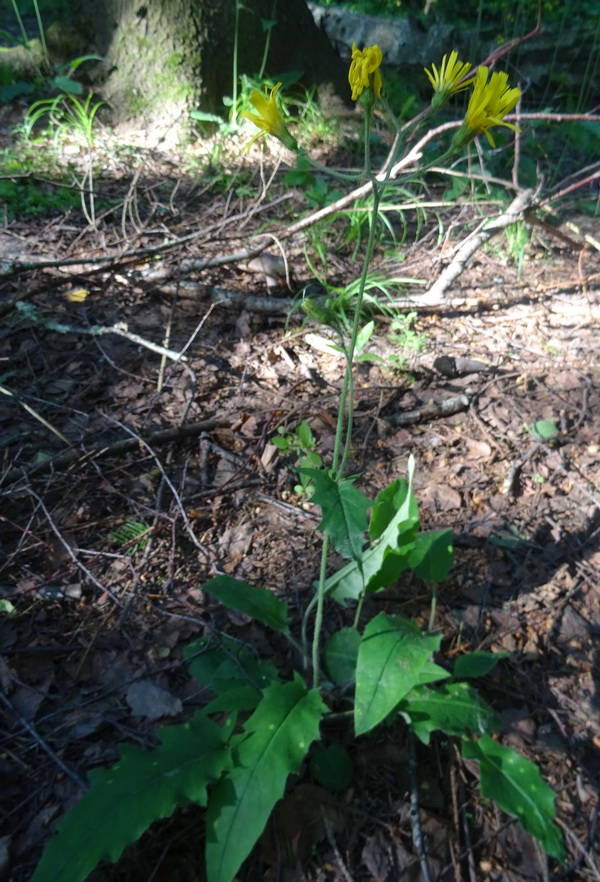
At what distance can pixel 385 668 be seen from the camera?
1.21m

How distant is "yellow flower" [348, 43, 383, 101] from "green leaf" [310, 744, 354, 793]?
1422 millimetres

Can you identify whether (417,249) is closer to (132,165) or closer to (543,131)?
(132,165)

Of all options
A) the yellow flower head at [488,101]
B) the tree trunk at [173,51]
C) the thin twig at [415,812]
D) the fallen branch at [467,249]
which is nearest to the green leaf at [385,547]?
the thin twig at [415,812]

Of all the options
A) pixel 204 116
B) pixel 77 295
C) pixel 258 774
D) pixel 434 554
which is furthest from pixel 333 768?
pixel 204 116

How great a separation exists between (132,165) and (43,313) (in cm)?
183

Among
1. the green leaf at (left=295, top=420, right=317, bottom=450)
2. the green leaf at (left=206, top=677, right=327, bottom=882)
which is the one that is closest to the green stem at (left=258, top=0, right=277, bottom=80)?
the green leaf at (left=295, top=420, right=317, bottom=450)

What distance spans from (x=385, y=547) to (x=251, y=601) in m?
0.39

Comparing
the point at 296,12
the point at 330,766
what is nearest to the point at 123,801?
the point at 330,766

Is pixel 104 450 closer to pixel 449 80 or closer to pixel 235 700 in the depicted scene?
pixel 235 700

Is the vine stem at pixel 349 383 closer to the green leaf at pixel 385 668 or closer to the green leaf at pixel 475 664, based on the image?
the green leaf at pixel 385 668

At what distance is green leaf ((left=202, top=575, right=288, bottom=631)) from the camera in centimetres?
150

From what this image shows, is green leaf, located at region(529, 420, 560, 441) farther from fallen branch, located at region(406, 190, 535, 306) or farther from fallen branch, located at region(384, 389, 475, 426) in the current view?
fallen branch, located at region(406, 190, 535, 306)

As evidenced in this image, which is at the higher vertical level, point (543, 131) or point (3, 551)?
point (543, 131)

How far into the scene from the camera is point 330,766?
4.39ft
